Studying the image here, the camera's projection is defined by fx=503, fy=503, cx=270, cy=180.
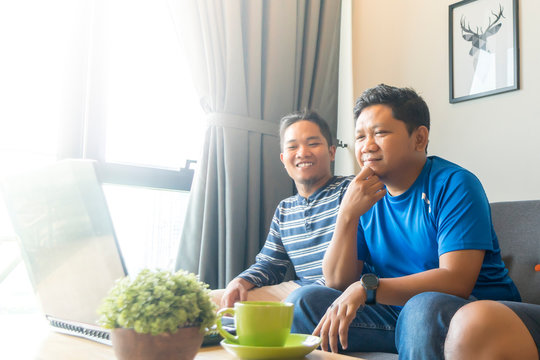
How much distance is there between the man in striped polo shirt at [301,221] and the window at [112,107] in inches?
19.0


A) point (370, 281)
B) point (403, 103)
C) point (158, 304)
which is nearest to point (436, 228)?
point (370, 281)

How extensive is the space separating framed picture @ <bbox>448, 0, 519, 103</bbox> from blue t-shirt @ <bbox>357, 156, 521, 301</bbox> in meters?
0.91

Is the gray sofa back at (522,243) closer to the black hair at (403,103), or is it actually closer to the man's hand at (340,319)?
the black hair at (403,103)

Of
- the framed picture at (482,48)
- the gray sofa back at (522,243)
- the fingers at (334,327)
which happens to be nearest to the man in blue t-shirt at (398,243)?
the fingers at (334,327)

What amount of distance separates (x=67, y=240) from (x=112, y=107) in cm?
138

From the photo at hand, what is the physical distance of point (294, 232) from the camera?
76.6 inches

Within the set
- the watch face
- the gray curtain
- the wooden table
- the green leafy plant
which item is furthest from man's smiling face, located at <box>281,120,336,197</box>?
the green leafy plant

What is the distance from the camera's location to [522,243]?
5.26ft

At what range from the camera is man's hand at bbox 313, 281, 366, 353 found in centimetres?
109

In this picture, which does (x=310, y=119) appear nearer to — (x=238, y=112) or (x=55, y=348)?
(x=238, y=112)

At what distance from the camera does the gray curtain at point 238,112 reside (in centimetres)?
209

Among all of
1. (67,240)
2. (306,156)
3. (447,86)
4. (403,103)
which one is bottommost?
(67,240)

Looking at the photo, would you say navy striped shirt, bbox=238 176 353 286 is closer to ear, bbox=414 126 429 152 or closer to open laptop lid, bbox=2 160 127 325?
ear, bbox=414 126 429 152

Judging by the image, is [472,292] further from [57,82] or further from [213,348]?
[57,82]
